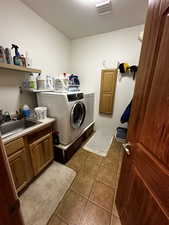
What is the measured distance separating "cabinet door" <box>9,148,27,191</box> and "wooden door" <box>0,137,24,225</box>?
743 millimetres

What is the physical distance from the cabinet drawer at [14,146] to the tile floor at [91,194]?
85 centimetres

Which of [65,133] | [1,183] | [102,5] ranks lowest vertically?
[65,133]

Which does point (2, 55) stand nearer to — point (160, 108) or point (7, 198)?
point (7, 198)

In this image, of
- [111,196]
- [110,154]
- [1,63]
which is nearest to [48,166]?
[111,196]

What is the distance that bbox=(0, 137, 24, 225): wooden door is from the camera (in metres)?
0.42

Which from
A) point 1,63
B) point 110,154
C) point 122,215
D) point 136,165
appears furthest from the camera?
point 110,154

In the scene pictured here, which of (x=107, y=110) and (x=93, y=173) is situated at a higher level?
(x=107, y=110)

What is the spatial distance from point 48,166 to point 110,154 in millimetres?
1238

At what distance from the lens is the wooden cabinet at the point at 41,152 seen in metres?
1.38

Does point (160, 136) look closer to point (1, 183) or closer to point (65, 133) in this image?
point (1, 183)

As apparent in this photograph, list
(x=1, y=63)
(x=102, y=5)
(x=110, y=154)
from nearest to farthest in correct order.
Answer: (x=1, y=63), (x=102, y=5), (x=110, y=154)

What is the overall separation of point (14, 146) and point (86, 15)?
2.39 meters

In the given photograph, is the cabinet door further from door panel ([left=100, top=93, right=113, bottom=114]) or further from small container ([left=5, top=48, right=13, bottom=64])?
door panel ([left=100, top=93, right=113, bottom=114])

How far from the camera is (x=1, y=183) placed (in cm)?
42
